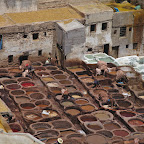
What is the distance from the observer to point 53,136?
33.9m

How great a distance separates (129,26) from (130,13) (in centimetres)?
136

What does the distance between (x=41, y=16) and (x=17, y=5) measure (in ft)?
7.96

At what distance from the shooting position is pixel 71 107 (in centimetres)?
3784

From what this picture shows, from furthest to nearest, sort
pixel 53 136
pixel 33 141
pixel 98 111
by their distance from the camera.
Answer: pixel 98 111 → pixel 53 136 → pixel 33 141

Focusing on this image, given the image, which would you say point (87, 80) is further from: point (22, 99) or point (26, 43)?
point (22, 99)

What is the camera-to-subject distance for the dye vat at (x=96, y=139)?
3325cm

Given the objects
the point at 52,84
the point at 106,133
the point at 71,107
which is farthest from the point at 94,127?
the point at 52,84

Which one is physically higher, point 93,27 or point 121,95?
point 93,27

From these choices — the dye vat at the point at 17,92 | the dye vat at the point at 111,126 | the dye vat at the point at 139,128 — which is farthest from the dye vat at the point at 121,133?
the dye vat at the point at 17,92

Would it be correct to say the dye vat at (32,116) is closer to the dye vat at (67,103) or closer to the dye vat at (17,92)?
the dye vat at (67,103)

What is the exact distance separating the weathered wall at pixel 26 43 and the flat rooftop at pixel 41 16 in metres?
0.96

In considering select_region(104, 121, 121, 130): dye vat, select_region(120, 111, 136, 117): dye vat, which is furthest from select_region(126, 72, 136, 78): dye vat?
select_region(104, 121, 121, 130): dye vat

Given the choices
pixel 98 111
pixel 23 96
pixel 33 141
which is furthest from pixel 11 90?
pixel 33 141

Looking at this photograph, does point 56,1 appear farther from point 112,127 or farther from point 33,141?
point 33,141
